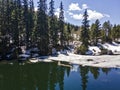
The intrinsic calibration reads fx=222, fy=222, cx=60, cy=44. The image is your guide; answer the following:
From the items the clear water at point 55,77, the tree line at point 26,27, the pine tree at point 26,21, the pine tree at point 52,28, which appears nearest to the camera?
the clear water at point 55,77

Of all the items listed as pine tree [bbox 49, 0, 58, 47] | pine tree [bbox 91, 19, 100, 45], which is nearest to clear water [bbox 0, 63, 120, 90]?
pine tree [bbox 49, 0, 58, 47]

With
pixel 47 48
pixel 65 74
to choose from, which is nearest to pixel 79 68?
pixel 65 74

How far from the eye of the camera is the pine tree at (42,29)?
76500 mm

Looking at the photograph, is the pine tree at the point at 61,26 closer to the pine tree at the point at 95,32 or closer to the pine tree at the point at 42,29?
the pine tree at the point at 42,29

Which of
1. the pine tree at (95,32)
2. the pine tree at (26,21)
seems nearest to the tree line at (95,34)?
the pine tree at (95,32)

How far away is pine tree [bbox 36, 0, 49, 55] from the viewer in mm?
76500

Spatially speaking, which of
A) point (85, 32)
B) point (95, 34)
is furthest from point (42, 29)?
point (95, 34)

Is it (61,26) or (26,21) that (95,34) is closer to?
(61,26)

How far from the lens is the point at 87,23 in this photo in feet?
290

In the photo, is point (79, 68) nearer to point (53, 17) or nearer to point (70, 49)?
point (70, 49)

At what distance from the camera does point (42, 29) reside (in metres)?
79.4

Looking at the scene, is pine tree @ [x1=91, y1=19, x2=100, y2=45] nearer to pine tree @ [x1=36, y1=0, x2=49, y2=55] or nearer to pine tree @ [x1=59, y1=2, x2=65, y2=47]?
pine tree @ [x1=59, y1=2, x2=65, y2=47]

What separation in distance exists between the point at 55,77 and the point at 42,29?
3520 cm

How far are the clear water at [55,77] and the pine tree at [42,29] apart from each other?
1580 centimetres
